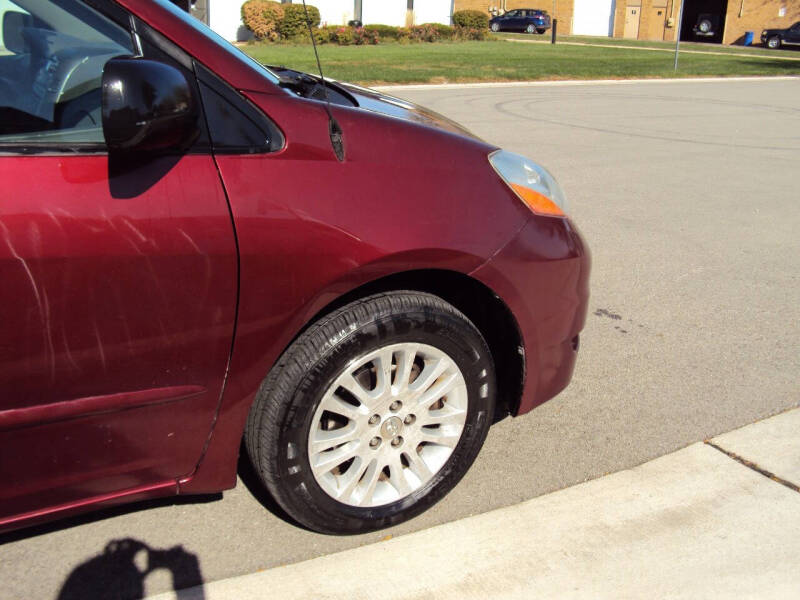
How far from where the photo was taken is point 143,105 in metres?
1.85

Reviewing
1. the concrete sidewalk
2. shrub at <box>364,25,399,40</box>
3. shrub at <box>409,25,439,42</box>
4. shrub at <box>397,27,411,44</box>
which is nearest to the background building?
shrub at <box>409,25,439,42</box>

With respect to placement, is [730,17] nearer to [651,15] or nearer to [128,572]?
[651,15]

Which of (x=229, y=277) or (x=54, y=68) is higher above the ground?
(x=54, y=68)

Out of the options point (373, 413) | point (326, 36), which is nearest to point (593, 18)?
point (326, 36)

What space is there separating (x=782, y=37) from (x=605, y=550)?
A: 1994 inches

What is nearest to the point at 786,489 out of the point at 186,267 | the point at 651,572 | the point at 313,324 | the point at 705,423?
the point at 705,423

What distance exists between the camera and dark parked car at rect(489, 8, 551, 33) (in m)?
49.3

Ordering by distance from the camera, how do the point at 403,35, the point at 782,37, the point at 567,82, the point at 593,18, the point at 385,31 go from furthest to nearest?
the point at 593,18
the point at 782,37
the point at 403,35
the point at 385,31
the point at 567,82

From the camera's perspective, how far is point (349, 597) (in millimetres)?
2320

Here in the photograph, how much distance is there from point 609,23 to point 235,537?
54.8m

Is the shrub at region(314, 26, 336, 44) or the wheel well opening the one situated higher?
the shrub at region(314, 26, 336, 44)

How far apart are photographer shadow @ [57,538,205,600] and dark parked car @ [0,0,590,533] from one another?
308mm

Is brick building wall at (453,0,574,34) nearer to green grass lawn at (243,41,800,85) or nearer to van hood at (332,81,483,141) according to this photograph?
green grass lawn at (243,41,800,85)

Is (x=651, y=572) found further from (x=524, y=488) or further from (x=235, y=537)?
(x=235, y=537)
